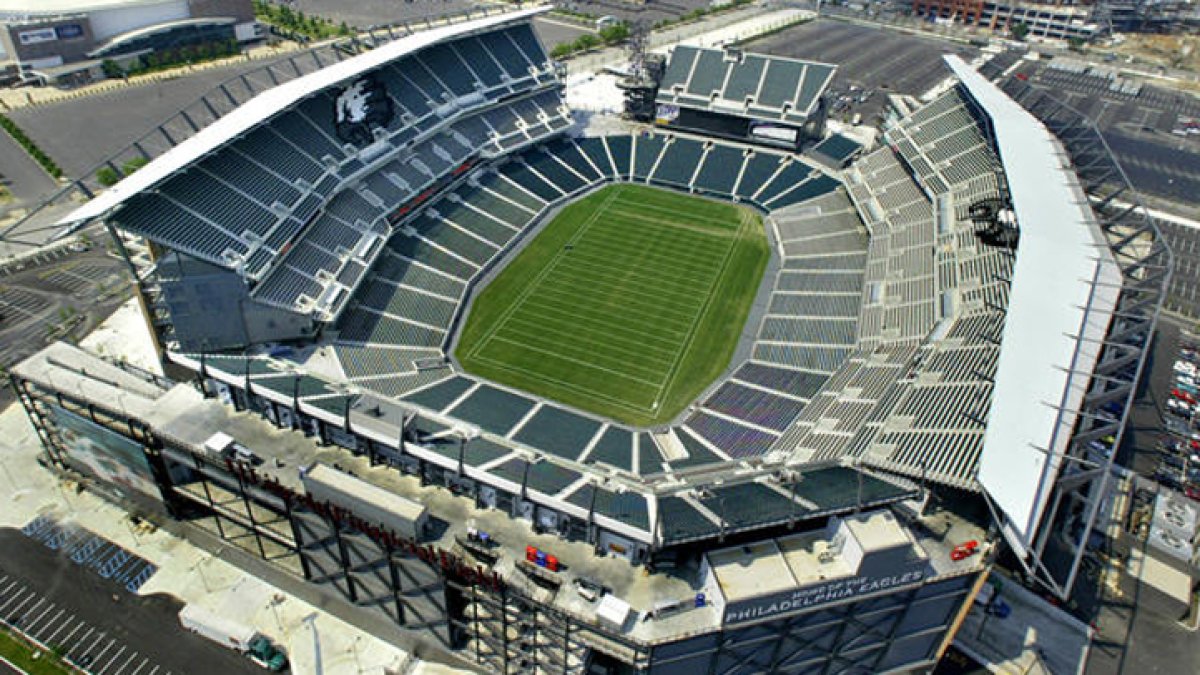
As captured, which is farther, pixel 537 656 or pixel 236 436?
pixel 236 436

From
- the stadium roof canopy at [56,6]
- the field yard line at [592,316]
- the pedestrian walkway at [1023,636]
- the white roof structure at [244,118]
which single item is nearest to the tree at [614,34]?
the white roof structure at [244,118]

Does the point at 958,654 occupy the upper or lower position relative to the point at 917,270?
lower

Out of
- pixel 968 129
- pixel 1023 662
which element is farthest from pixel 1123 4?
pixel 1023 662

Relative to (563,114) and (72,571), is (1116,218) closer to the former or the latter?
(563,114)

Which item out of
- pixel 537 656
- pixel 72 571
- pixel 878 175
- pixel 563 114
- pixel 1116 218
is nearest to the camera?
pixel 537 656

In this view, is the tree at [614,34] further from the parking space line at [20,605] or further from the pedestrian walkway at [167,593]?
the parking space line at [20,605]

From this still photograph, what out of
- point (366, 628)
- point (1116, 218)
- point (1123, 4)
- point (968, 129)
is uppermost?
point (1123, 4)
